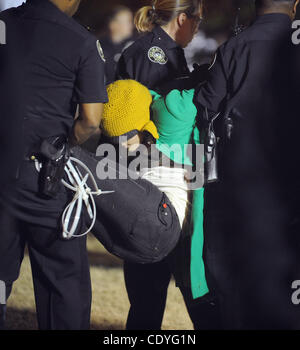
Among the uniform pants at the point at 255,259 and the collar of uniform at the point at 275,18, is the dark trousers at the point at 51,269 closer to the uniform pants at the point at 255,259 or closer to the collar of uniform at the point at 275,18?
the uniform pants at the point at 255,259

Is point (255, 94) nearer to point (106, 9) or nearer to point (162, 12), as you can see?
point (162, 12)

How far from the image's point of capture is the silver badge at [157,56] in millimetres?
2100

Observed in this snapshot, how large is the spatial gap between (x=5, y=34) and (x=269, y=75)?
96 centimetres

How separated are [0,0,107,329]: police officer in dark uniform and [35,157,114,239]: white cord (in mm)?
42

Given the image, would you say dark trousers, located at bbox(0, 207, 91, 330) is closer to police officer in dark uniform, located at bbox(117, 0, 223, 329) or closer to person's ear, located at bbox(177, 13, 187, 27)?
police officer in dark uniform, located at bbox(117, 0, 223, 329)

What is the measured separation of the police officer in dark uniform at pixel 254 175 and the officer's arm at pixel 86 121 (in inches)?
15.2

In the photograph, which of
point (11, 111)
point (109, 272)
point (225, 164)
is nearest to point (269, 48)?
point (225, 164)

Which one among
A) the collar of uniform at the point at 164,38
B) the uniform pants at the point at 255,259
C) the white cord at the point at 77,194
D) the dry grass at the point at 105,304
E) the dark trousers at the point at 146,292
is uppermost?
the collar of uniform at the point at 164,38

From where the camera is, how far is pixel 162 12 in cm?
216

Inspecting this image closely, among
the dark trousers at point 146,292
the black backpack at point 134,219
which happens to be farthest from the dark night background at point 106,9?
the dark trousers at point 146,292

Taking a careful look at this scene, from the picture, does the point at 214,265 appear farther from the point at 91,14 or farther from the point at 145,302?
the point at 91,14

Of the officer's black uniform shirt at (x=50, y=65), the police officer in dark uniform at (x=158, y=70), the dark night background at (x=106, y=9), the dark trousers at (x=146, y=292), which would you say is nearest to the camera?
the officer's black uniform shirt at (x=50, y=65)

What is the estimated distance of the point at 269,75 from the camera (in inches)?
69.9
